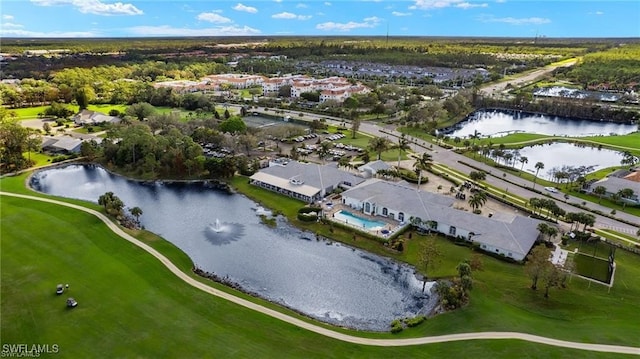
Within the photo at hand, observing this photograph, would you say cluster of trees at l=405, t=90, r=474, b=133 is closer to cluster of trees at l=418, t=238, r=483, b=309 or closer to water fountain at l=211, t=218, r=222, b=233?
cluster of trees at l=418, t=238, r=483, b=309

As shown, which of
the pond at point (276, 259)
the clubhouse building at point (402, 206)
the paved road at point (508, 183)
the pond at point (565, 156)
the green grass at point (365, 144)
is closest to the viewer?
the pond at point (276, 259)

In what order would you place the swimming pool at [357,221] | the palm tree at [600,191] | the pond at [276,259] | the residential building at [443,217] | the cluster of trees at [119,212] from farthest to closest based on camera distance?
the palm tree at [600,191]
the cluster of trees at [119,212]
the swimming pool at [357,221]
the residential building at [443,217]
the pond at [276,259]

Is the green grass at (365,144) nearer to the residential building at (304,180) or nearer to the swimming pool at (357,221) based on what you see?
the residential building at (304,180)

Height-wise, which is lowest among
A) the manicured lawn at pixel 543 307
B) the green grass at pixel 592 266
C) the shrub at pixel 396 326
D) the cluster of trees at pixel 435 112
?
the shrub at pixel 396 326

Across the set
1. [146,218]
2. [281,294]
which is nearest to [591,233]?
[281,294]

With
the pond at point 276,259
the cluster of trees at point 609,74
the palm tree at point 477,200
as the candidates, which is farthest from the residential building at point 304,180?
the cluster of trees at point 609,74

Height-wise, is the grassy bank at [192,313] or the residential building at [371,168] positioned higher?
the residential building at [371,168]
